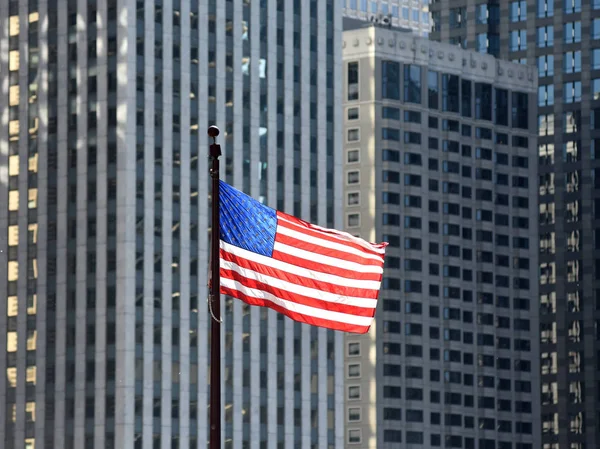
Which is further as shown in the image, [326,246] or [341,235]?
[341,235]

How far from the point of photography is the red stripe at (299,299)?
55.0m

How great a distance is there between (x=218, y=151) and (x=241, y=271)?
532 cm

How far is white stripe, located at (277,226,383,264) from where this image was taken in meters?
56.1

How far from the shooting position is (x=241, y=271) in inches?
2169

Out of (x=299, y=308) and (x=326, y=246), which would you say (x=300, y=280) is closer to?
(x=299, y=308)

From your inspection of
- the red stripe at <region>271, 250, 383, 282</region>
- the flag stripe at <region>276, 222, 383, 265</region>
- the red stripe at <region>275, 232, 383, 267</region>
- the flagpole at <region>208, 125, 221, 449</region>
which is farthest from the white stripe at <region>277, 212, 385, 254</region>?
the flagpole at <region>208, 125, 221, 449</region>

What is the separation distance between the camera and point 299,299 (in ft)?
184

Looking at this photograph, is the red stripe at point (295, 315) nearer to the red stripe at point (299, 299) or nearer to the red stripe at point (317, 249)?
the red stripe at point (299, 299)

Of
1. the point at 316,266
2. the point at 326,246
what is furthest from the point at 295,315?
the point at 326,246

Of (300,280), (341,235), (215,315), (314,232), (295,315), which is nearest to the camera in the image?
(215,315)

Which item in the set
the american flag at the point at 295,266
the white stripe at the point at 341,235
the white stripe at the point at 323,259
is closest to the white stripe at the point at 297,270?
the american flag at the point at 295,266

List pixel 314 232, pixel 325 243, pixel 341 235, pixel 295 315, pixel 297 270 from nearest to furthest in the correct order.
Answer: pixel 295 315
pixel 297 270
pixel 314 232
pixel 325 243
pixel 341 235

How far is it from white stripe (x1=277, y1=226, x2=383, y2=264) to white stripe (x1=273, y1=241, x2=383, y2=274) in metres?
0.30

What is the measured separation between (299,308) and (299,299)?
255 mm
